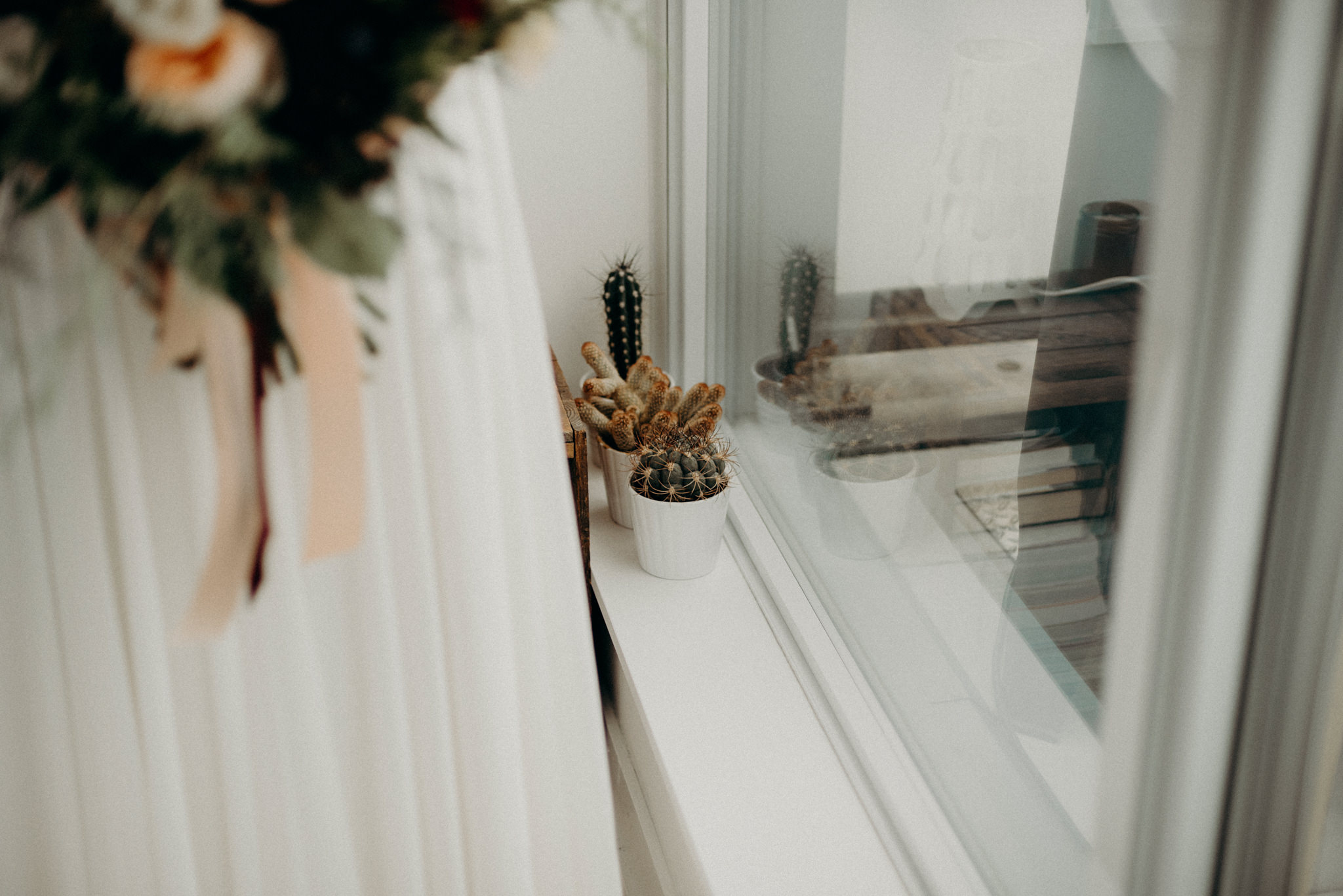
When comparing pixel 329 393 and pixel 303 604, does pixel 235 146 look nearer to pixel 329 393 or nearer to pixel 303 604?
pixel 329 393

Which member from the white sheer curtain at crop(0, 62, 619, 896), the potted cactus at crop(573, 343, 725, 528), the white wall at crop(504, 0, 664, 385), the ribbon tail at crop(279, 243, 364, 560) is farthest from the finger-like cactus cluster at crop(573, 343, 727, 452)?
the ribbon tail at crop(279, 243, 364, 560)

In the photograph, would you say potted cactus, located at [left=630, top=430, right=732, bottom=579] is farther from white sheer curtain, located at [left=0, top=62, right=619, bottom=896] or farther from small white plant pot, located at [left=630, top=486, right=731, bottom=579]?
white sheer curtain, located at [left=0, top=62, right=619, bottom=896]

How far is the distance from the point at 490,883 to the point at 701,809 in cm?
56

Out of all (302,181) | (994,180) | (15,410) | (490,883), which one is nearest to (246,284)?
(302,181)

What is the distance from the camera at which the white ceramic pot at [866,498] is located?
1156mm

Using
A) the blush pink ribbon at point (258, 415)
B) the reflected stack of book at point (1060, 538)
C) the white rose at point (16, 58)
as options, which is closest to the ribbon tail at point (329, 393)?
the blush pink ribbon at point (258, 415)

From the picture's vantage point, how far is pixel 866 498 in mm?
1280

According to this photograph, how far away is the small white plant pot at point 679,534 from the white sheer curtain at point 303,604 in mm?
833

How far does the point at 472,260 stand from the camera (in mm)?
538

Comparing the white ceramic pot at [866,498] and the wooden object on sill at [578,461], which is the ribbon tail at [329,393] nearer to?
the white ceramic pot at [866,498]

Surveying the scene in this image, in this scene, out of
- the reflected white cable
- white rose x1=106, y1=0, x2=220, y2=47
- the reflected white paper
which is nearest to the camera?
white rose x1=106, y1=0, x2=220, y2=47

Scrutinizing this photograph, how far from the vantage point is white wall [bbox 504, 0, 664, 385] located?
176cm

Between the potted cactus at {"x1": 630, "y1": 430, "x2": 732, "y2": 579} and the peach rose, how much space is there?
1112mm

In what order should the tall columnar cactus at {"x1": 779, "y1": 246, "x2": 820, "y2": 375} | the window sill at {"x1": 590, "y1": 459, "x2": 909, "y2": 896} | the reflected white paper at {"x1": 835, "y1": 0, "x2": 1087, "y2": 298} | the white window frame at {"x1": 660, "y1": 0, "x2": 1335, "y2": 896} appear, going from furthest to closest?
the tall columnar cactus at {"x1": 779, "y1": 246, "x2": 820, "y2": 375}
the window sill at {"x1": 590, "y1": 459, "x2": 909, "y2": 896}
the reflected white paper at {"x1": 835, "y1": 0, "x2": 1087, "y2": 298}
the white window frame at {"x1": 660, "y1": 0, "x2": 1335, "y2": 896}
